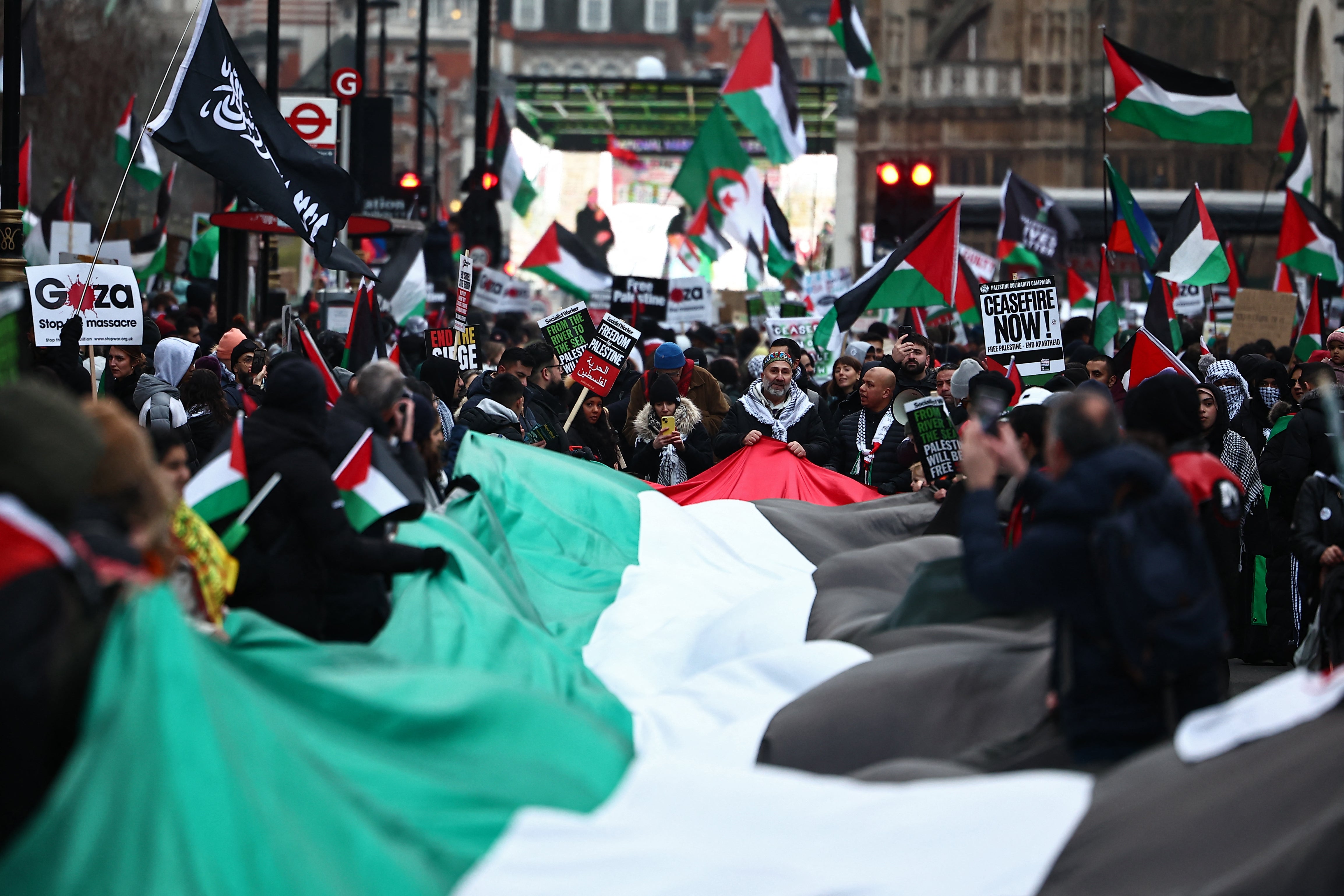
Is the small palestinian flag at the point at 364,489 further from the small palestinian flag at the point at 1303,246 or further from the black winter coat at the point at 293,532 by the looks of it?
the small palestinian flag at the point at 1303,246

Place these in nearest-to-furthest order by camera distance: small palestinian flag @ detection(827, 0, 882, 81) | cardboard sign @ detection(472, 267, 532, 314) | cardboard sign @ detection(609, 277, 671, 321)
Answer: cardboard sign @ detection(609, 277, 671, 321), cardboard sign @ detection(472, 267, 532, 314), small palestinian flag @ detection(827, 0, 882, 81)

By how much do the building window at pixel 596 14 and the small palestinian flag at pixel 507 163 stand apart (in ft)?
367

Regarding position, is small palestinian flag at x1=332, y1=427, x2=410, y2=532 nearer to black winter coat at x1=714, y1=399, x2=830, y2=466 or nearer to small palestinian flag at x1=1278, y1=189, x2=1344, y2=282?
black winter coat at x1=714, y1=399, x2=830, y2=466

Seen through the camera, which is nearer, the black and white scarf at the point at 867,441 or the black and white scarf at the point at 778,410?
the black and white scarf at the point at 867,441

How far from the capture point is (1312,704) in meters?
4.68

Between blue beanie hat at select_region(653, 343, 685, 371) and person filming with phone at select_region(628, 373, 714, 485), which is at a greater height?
blue beanie hat at select_region(653, 343, 685, 371)

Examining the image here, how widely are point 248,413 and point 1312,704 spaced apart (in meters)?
7.17

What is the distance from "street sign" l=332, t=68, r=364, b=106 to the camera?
81.3 ft

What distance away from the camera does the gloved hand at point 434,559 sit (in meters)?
7.20

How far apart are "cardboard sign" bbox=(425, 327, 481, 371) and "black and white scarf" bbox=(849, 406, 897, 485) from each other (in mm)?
3394

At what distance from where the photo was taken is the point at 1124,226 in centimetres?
1742

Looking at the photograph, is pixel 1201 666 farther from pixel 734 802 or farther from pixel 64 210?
pixel 64 210

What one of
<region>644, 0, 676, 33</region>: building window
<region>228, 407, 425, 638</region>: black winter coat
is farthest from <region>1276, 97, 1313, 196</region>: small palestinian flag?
<region>644, 0, 676, 33</region>: building window

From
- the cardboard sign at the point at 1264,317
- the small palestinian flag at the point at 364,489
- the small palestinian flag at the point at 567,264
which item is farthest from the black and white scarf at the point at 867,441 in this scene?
the small palestinian flag at the point at 567,264
